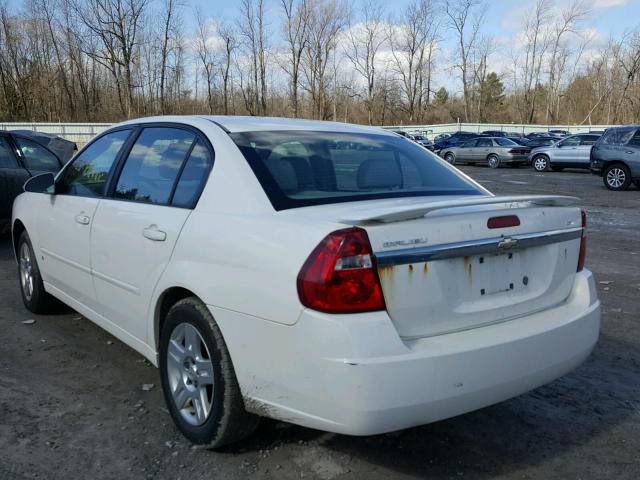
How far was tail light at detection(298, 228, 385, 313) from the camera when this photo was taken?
7.32 feet

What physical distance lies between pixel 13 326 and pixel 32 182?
1189 millimetres

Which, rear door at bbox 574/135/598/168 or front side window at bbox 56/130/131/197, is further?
rear door at bbox 574/135/598/168

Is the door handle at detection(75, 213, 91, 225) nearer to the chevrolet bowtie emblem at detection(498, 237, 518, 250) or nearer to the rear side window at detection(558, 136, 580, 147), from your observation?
the chevrolet bowtie emblem at detection(498, 237, 518, 250)

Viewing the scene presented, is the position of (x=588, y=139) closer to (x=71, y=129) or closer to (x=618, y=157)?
(x=618, y=157)

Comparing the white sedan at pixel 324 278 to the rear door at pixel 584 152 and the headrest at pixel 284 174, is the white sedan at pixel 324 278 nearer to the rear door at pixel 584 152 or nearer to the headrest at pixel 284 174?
the headrest at pixel 284 174

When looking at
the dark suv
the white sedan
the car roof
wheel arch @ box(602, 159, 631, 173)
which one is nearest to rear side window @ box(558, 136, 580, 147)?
the dark suv

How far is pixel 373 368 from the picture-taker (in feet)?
7.13

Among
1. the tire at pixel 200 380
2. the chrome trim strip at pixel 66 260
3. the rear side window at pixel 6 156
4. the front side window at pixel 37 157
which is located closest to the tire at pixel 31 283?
the chrome trim strip at pixel 66 260

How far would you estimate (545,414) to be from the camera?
3295 mm

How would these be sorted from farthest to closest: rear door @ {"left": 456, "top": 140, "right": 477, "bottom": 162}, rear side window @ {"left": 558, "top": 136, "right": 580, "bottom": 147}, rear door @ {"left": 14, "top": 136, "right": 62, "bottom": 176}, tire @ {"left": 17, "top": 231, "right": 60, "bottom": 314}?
rear door @ {"left": 456, "top": 140, "right": 477, "bottom": 162} → rear side window @ {"left": 558, "top": 136, "right": 580, "bottom": 147} → rear door @ {"left": 14, "top": 136, "right": 62, "bottom": 176} → tire @ {"left": 17, "top": 231, "right": 60, "bottom": 314}

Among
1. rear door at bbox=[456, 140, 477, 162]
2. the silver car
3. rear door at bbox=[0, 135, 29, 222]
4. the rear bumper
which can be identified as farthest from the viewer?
rear door at bbox=[456, 140, 477, 162]

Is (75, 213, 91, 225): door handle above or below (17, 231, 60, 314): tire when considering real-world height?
above

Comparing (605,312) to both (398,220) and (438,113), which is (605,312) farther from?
(438,113)

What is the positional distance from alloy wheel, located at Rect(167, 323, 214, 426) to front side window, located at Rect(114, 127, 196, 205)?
76cm
